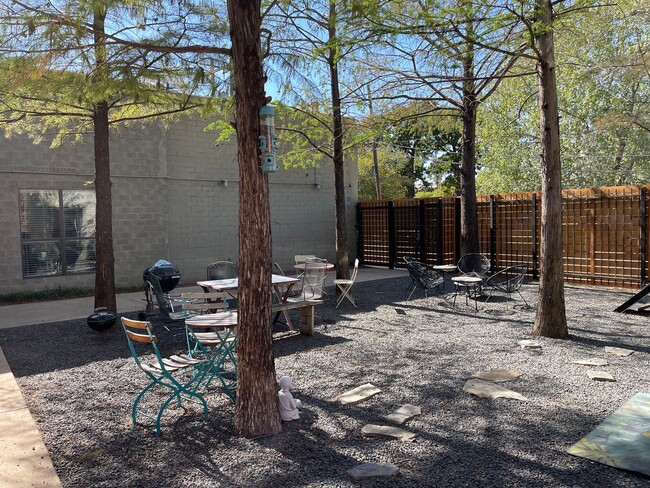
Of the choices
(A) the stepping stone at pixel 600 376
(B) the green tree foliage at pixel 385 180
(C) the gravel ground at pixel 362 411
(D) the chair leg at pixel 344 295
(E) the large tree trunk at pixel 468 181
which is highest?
(B) the green tree foliage at pixel 385 180

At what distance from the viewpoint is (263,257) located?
11.6 ft

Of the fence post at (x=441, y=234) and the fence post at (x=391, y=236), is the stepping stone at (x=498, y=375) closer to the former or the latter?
the fence post at (x=441, y=234)

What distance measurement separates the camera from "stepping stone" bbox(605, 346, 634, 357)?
562cm

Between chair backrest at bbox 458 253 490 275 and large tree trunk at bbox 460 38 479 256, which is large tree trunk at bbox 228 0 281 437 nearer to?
large tree trunk at bbox 460 38 479 256

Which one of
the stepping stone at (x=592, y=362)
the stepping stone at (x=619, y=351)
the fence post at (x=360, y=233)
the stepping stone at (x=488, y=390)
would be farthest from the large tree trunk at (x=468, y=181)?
the stepping stone at (x=488, y=390)

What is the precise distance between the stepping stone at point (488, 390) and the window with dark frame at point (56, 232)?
9812mm

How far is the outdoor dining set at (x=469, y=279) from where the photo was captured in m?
8.76

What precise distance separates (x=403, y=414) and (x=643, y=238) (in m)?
8.16

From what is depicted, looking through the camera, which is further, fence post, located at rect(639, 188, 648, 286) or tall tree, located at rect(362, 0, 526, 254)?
fence post, located at rect(639, 188, 648, 286)

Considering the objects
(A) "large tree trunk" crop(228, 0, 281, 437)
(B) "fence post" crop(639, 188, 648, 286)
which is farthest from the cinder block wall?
(A) "large tree trunk" crop(228, 0, 281, 437)

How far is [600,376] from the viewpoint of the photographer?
479 centimetres

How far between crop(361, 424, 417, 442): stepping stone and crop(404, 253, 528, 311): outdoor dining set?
17.5ft

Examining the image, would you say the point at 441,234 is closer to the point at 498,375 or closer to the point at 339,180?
the point at 339,180

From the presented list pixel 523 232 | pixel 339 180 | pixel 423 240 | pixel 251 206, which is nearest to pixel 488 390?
pixel 251 206
